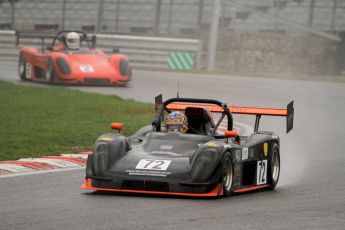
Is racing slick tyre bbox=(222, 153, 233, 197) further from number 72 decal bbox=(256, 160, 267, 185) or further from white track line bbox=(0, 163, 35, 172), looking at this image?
white track line bbox=(0, 163, 35, 172)

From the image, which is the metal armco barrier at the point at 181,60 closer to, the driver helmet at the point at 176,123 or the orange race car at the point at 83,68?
the orange race car at the point at 83,68

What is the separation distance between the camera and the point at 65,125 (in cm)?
1603

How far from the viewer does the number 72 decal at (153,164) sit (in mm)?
9664

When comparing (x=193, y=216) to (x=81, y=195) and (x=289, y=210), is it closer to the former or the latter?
(x=289, y=210)

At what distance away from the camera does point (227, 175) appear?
9898 millimetres

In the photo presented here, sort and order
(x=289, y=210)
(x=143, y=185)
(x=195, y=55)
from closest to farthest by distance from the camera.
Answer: (x=289, y=210), (x=143, y=185), (x=195, y=55)

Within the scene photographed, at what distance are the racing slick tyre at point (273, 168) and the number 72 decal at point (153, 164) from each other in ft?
5.23

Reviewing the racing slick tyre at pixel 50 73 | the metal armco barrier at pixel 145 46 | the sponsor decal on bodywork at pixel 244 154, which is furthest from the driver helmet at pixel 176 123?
the metal armco barrier at pixel 145 46

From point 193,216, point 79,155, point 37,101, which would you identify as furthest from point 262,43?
point 193,216

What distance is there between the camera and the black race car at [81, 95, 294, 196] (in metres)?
9.57

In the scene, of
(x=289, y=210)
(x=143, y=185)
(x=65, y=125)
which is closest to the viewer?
(x=289, y=210)

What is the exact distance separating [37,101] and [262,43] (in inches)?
524

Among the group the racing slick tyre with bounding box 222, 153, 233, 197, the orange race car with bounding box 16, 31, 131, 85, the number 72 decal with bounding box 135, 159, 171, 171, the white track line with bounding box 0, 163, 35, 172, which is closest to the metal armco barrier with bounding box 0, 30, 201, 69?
the orange race car with bounding box 16, 31, 131, 85

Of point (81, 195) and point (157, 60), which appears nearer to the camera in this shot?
point (81, 195)
